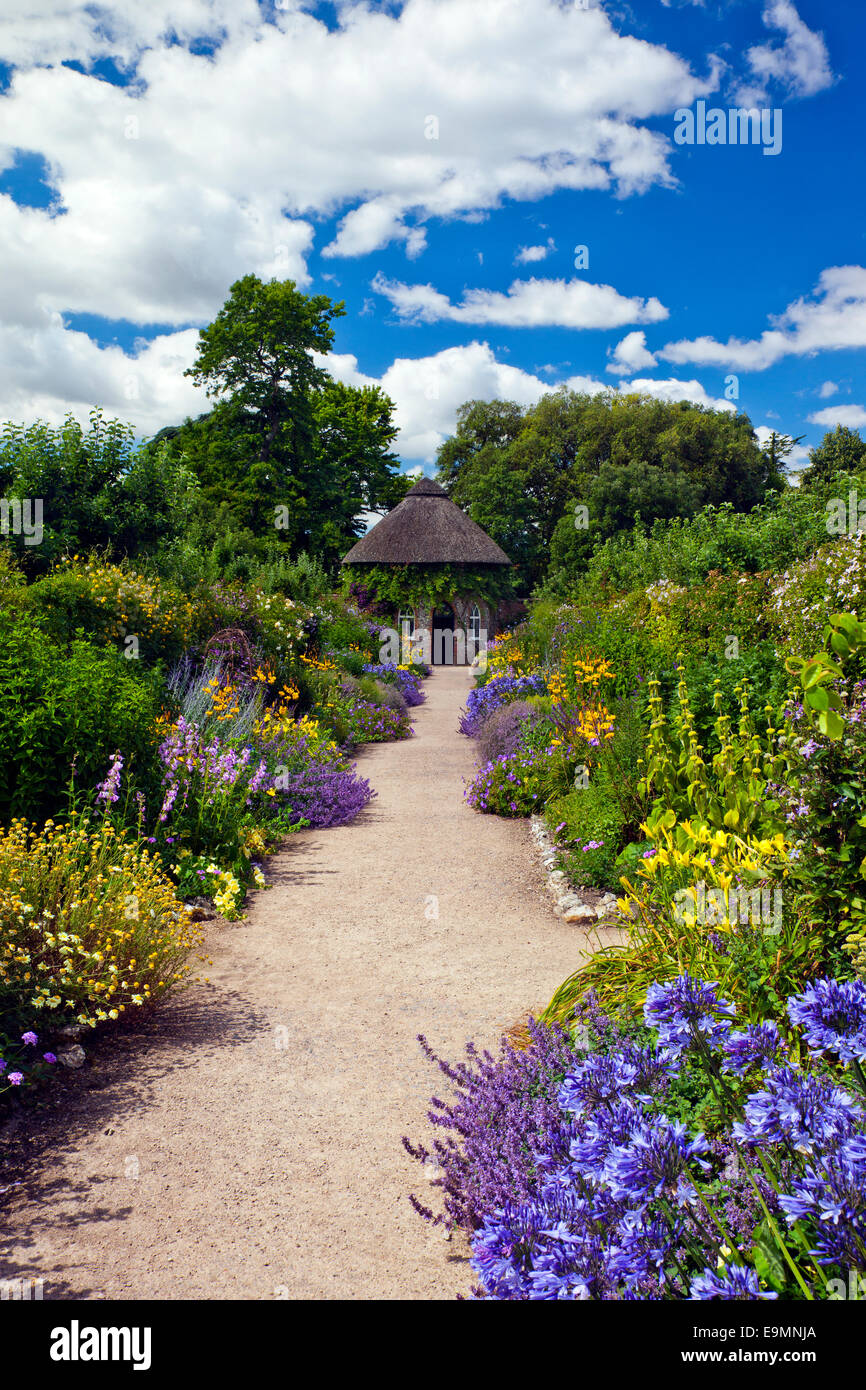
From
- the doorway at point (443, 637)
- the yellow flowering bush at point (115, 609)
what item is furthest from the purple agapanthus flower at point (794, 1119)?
the doorway at point (443, 637)

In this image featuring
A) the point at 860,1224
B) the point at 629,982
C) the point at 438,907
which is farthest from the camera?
the point at 438,907

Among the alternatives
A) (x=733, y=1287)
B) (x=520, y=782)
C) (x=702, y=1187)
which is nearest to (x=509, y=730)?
(x=520, y=782)

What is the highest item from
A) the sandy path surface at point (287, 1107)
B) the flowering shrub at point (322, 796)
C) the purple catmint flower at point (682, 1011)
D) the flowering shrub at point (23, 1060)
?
the purple catmint flower at point (682, 1011)

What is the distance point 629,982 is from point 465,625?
77.9 ft

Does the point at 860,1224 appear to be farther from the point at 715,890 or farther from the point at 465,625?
the point at 465,625

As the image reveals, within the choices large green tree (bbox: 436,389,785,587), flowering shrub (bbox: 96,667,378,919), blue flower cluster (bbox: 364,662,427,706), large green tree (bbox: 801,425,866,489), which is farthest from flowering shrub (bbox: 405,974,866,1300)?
large green tree (bbox: 801,425,866,489)

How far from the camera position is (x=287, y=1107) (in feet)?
11.1

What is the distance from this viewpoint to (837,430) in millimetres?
39312

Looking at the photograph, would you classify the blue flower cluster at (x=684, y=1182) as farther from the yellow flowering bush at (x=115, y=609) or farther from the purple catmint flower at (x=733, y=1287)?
the yellow flowering bush at (x=115, y=609)

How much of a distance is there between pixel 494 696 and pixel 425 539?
1414 cm

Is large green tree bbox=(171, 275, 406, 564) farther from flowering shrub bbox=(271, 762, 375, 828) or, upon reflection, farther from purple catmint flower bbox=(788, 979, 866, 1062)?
purple catmint flower bbox=(788, 979, 866, 1062)

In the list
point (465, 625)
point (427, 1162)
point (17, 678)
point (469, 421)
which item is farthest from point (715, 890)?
point (469, 421)

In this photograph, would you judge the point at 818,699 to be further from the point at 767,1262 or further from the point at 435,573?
the point at 435,573

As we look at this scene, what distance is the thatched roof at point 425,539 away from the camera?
26062 millimetres
